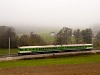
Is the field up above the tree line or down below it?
below

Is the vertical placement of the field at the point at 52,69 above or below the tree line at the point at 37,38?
below

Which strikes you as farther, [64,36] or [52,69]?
[64,36]

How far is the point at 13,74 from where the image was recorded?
35312 millimetres

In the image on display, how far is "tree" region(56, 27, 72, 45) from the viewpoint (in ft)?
379

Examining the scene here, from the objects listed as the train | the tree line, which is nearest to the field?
the train

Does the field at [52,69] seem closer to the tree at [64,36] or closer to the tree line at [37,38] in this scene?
the tree line at [37,38]

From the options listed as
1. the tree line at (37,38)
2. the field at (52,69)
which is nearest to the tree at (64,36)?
the tree line at (37,38)

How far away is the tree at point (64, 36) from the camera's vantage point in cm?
11552

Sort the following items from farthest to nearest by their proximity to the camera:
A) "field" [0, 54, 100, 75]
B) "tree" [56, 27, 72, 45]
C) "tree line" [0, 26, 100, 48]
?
"tree" [56, 27, 72, 45] → "tree line" [0, 26, 100, 48] → "field" [0, 54, 100, 75]

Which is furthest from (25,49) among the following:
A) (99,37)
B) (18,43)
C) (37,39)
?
(99,37)

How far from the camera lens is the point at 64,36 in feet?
409

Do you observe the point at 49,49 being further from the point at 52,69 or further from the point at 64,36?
the point at 64,36

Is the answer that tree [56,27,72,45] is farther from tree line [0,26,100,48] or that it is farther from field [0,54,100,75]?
field [0,54,100,75]

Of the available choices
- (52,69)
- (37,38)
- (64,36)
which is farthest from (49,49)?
(64,36)
